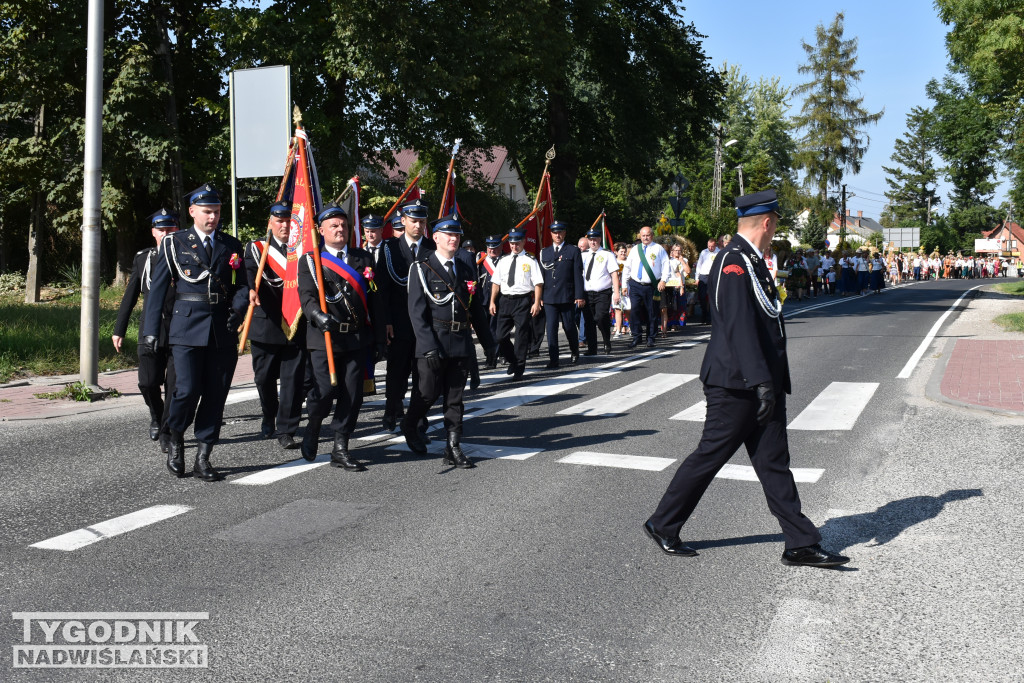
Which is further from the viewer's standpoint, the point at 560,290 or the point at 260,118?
the point at 560,290

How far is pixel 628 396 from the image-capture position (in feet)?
34.9

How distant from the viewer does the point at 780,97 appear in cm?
7775

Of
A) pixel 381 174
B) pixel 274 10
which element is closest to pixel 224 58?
pixel 274 10

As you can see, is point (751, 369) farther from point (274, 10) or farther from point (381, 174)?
point (381, 174)

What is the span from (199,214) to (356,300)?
122 cm

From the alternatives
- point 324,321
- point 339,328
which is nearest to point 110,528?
point 324,321

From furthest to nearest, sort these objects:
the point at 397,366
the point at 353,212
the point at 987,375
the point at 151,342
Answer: the point at 987,375, the point at 353,212, the point at 397,366, the point at 151,342

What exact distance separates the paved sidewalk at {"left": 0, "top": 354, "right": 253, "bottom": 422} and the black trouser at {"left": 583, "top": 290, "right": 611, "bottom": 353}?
5051 millimetres

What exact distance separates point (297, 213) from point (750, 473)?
12.8 feet

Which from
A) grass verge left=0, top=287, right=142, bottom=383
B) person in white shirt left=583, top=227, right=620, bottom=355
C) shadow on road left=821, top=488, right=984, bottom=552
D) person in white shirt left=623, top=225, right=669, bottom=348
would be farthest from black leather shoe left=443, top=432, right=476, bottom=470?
person in white shirt left=623, top=225, right=669, bottom=348

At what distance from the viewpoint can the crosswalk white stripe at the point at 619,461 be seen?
7066mm

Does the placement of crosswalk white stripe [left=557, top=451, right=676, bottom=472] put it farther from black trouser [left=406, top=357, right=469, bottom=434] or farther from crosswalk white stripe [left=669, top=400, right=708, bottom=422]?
crosswalk white stripe [left=669, top=400, right=708, bottom=422]

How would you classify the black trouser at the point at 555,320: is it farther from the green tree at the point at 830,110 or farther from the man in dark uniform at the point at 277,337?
the green tree at the point at 830,110

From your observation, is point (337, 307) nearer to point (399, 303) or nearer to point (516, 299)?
point (399, 303)
